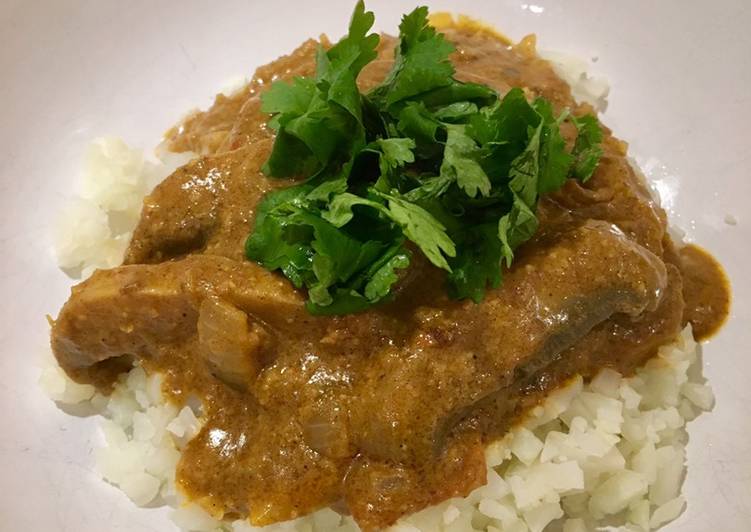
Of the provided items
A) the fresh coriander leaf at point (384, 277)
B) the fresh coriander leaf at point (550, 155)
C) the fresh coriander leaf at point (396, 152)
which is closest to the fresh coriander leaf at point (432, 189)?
the fresh coriander leaf at point (396, 152)

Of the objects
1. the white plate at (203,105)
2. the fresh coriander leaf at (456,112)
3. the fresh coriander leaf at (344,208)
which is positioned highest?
the fresh coriander leaf at (456,112)

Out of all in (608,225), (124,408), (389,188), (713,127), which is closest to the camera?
(389,188)

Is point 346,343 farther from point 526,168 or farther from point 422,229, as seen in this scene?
point 526,168

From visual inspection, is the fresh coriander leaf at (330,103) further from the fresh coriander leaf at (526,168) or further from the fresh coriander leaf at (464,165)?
the fresh coriander leaf at (526,168)

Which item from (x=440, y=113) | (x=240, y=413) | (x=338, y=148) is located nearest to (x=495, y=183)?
(x=440, y=113)

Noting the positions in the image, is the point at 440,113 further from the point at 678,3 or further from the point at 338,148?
the point at 678,3

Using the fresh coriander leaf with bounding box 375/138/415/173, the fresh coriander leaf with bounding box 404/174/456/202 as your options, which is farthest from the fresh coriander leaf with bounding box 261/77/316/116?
the fresh coriander leaf with bounding box 404/174/456/202
